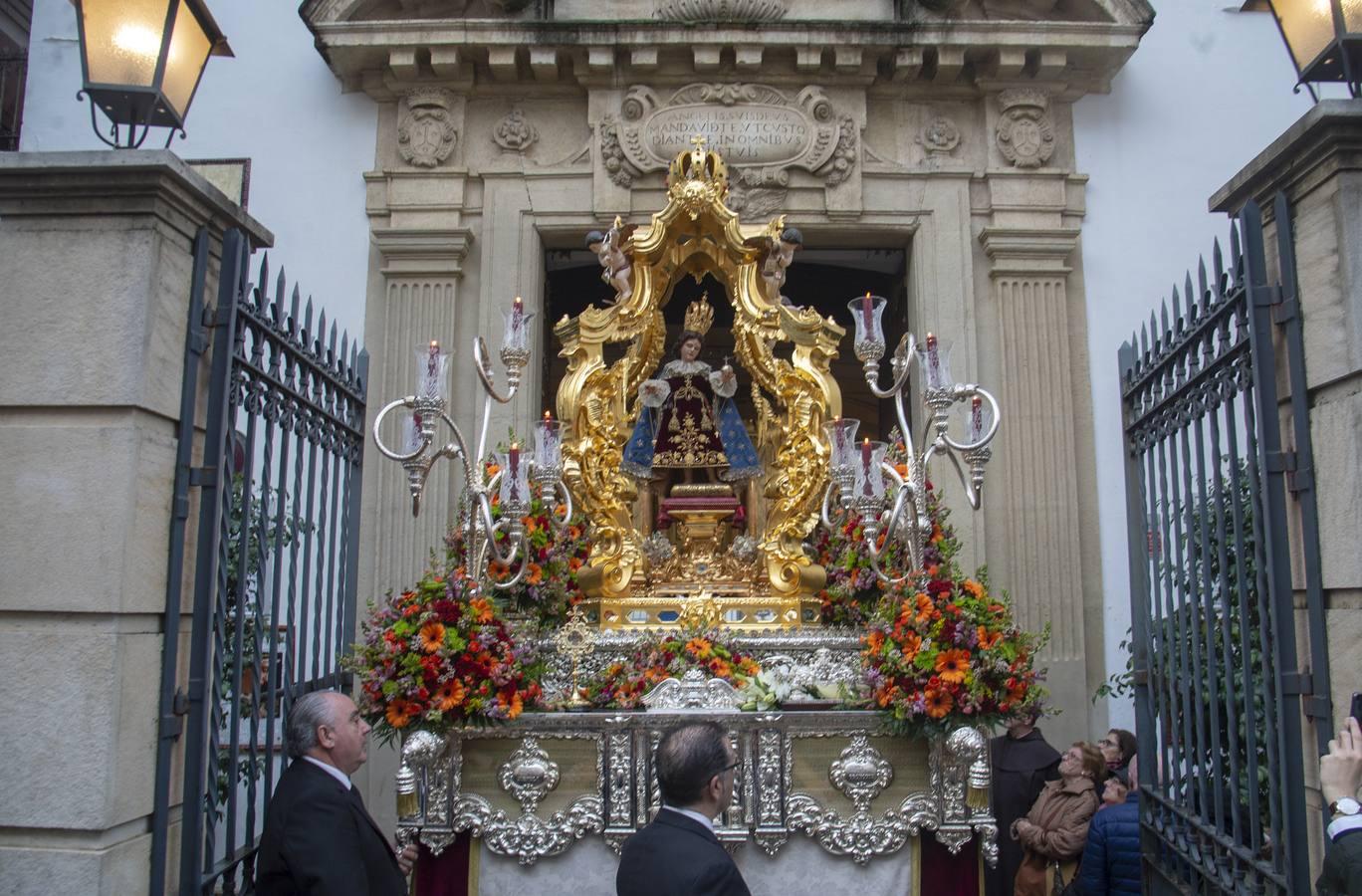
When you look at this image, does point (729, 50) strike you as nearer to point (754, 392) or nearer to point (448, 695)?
point (754, 392)

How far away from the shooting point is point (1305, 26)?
420 cm

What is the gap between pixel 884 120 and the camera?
8.69 meters

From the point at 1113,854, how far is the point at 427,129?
655 cm

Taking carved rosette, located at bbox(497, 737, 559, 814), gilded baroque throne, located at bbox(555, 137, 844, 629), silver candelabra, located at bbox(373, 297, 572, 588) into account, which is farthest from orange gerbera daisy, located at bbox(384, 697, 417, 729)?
gilded baroque throne, located at bbox(555, 137, 844, 629)

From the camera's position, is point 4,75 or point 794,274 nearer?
point 4,75

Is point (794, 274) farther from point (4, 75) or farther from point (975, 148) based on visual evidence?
point (4, 75)

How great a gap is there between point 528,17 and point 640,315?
9.17ft

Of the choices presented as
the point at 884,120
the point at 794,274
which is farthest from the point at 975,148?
the point at 794,274

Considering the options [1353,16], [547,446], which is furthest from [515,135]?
[1353,16]

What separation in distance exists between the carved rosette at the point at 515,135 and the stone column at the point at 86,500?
15.7 ft

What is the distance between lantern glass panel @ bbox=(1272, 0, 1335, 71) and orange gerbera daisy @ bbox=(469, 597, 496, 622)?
13.1 ft

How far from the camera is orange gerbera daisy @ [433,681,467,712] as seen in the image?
5098 mm

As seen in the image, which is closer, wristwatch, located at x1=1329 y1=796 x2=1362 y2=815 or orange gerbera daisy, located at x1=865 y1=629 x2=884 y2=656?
wristwatch, located at x1=1329 y1=796 x2=1362 y2=815

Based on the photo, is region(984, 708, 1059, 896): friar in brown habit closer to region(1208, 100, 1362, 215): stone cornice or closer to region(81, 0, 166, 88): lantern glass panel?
region(1208, 100, 1362, 215): stone cornice
